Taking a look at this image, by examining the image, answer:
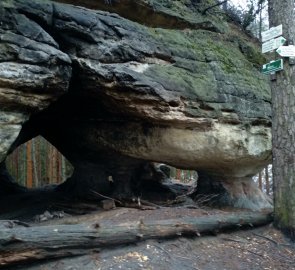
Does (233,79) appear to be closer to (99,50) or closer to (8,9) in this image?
(99,50)

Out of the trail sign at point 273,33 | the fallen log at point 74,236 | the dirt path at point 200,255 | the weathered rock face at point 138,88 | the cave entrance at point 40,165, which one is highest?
the trail sign at point 273,33

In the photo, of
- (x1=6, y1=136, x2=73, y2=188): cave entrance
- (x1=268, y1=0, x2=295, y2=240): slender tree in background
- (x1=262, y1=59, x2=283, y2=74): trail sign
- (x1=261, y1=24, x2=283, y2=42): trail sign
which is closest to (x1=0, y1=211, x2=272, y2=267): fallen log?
(x1=268, y1=0, x2=295, y2=240): slender tree in background

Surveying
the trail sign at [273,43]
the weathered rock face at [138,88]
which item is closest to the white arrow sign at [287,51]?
the trail sign at [273,43]

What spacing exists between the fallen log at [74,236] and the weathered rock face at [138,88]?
62.9 inches

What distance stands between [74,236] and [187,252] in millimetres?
1765

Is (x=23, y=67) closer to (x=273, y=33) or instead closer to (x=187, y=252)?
(x=187, y=252)

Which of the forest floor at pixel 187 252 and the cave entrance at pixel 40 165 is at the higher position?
the cave entrance at pixel 40 165

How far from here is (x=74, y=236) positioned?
4.85 meters

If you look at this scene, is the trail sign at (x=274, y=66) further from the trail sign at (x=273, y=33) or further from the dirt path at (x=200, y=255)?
the dirt path at (x=200, y=255)

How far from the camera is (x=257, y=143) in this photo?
8.15 meters

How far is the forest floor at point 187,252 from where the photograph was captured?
483cm

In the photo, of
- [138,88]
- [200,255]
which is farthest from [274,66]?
[200,255]

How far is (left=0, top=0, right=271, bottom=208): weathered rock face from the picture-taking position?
5758 mm

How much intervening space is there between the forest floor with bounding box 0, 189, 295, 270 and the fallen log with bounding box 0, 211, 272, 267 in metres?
0.10
